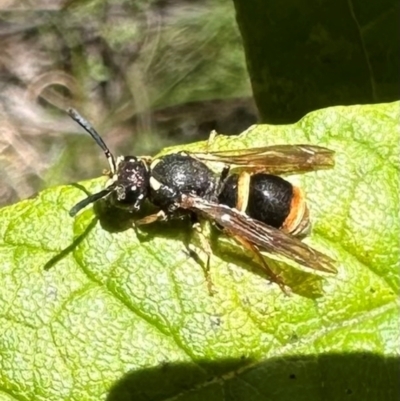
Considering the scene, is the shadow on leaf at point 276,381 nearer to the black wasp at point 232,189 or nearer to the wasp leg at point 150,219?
the black wasp at point 232,189

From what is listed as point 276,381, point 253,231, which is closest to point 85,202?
point 253,231

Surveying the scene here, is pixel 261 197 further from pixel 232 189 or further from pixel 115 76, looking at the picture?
pixel 115 76


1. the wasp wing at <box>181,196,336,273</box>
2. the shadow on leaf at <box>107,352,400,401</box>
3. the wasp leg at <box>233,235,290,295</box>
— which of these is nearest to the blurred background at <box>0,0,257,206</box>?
the wasp wing at <box>181,196,336,273</box>

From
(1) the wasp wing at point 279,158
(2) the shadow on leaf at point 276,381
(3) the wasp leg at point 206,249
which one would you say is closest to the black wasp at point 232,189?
(1) the wasp wing at point 279,158

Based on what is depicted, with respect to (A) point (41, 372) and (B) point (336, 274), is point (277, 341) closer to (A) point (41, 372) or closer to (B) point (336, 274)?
(B) point (336, 274)

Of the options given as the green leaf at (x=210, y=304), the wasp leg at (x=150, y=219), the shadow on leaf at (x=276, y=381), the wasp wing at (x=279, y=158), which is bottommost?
the shadow on leaf at (x=276, y=381)

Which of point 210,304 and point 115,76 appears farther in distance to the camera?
point 115,76
